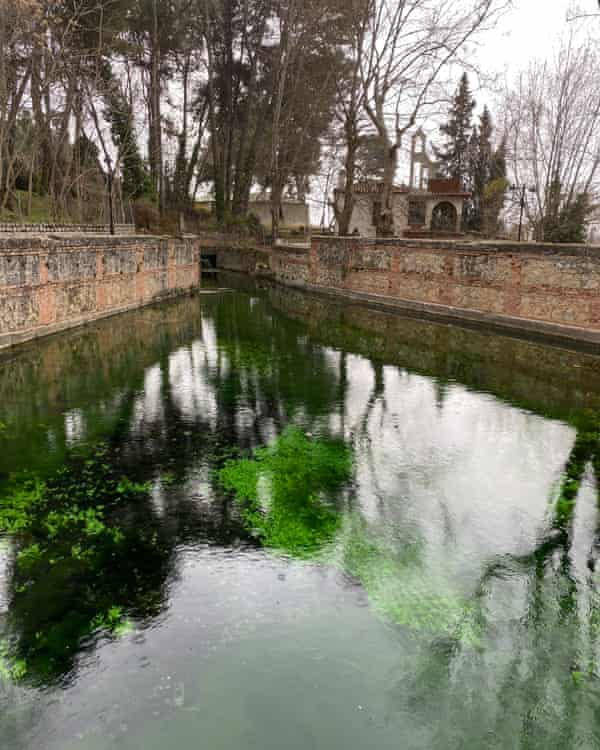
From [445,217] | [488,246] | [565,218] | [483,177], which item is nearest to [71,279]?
[488,246]

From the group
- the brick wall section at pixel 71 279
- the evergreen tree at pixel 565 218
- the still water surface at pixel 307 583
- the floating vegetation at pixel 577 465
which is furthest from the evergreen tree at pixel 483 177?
the still water surface at pixel 307 583

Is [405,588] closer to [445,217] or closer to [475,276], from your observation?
[475,276]

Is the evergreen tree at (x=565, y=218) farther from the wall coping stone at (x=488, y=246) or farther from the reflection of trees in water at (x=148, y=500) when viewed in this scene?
the reflection of trees in water at (x=148, y=500)

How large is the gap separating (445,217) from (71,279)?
28.9 meters

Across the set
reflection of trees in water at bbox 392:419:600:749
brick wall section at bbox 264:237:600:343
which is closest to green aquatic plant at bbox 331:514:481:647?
reflection of trees in water at bbox 392:419:600:749

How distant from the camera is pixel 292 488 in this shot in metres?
6.46

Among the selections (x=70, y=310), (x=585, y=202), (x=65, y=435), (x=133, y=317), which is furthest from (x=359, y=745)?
(x=585, y=202)

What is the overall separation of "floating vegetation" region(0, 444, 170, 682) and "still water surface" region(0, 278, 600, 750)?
20 mm

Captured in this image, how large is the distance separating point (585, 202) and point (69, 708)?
24996 mm

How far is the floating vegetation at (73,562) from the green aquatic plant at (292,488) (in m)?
0.91

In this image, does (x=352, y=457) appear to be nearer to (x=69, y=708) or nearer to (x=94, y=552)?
(x=94, y=552)

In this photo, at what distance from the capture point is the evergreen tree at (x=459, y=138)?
44.4 metres

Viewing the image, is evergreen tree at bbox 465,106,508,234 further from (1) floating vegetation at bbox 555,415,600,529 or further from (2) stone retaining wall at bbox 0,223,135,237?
(1) floating vegetation at bbox 555,415,600,529

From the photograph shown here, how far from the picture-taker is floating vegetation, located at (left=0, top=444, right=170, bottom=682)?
4109mm
